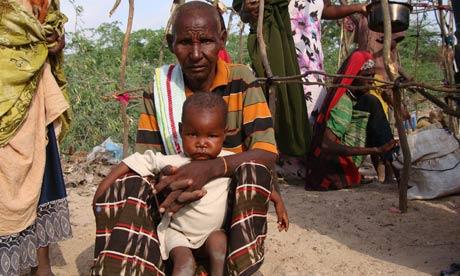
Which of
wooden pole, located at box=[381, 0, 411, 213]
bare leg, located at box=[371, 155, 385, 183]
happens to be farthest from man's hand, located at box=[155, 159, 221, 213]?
bare leg, located at box=[371, 155, 385, 183]

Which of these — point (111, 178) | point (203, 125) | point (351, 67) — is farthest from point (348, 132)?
point (111, 178)

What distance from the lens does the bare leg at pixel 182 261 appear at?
2.09 metres

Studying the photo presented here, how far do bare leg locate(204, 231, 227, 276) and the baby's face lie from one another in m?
0.32

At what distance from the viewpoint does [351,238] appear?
3680mm

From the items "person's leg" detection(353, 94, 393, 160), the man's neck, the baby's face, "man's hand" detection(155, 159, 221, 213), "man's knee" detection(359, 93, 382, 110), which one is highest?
the man's neck

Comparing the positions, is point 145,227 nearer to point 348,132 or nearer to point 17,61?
point 17,61

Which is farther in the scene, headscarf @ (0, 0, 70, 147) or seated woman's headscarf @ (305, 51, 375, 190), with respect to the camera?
seated woman's headscarf @ (305, 51, 375, 190)

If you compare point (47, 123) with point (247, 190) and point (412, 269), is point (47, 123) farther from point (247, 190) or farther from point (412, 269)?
point (412, 269)

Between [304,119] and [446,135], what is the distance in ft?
4.07

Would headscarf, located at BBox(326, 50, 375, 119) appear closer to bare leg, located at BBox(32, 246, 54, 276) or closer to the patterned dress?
the patterned dress

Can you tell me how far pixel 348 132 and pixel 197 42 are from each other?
2.89m

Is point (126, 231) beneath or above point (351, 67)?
beneath

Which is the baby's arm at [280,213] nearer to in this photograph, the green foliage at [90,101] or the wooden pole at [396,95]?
the wooden pole at [396,95]

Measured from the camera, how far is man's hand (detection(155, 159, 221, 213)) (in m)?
2.15
